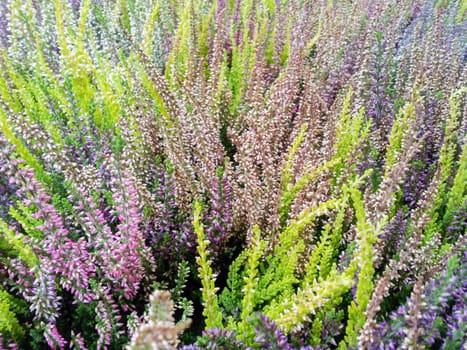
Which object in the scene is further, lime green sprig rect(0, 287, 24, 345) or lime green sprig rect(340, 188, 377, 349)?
lime green sprig rect(0, 287, 24, 345)

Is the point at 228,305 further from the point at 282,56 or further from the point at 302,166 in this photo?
the point at 282,56

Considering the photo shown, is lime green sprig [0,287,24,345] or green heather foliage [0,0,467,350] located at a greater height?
green heather foliage [0,0,467,350]

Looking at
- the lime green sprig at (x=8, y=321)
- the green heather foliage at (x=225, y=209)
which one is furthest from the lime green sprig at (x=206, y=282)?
the lime green sprig at (x=8, y=321)

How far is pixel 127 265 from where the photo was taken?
1.24 meters

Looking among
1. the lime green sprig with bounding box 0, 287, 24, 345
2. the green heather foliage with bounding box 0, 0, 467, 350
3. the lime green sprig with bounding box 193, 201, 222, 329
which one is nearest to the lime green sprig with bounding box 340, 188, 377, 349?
the green heather foliage with bounding box 0, 0, 467, 350

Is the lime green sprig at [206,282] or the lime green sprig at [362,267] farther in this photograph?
the lime green sprig at [206,282]

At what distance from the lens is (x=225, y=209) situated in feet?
4.77

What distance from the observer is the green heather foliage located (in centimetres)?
100

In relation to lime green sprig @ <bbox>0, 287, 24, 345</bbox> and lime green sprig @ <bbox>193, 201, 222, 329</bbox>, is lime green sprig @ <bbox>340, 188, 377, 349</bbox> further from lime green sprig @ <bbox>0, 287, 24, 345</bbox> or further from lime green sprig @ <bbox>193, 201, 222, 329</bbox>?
lime green sprig @ <bbox>0, 287, 24, 345</bbox>

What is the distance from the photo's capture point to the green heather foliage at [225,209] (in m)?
1.00

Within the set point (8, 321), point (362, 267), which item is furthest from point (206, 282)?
point (8, 321)

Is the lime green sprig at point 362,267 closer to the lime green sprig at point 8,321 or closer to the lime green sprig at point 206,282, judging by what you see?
the lime green sprig at point 206,282

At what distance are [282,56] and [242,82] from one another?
2.02 ft

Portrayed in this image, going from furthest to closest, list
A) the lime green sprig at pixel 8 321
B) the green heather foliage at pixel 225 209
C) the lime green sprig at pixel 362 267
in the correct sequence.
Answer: the lime green sprig at pixel 8 321 < the green heather foliage at pixel 225 209 < the lime green sprig at pixel 362 267
